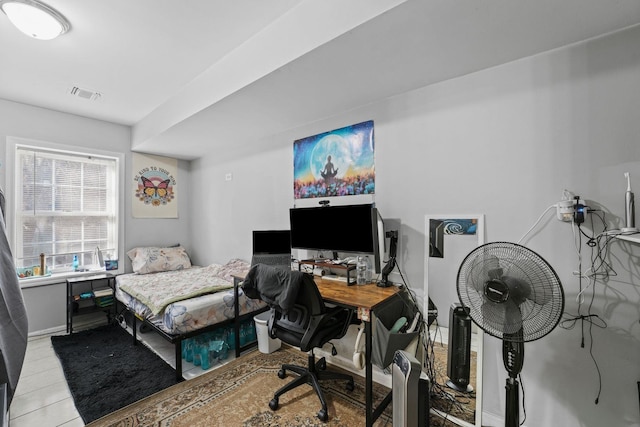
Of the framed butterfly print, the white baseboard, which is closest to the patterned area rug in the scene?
the white baseboard

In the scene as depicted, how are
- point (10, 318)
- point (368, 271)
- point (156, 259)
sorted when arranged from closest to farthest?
point (10, 318) → point (368, 271) → point (156, 259)

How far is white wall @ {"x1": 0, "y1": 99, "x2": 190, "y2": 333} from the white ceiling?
0.66ft

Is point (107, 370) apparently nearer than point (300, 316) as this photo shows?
No

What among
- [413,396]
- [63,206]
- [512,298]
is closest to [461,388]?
[413,396]

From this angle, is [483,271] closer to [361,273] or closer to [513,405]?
[513,405]

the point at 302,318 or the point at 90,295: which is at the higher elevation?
the point at 302,318

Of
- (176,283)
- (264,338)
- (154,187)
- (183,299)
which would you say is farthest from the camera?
(154,187)

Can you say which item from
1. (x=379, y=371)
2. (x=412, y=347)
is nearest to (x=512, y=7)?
(x=412, y=347)

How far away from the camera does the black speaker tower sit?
1.62m

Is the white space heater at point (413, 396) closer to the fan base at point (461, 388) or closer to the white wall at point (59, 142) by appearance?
the fan base at point (461, 388)

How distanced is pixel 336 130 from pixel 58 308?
12.5 feet

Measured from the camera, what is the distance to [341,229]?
225 cm

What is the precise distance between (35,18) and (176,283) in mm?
2439

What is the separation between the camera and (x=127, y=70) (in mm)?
2361
